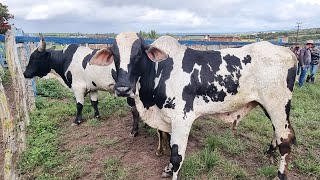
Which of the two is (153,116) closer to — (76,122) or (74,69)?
(76,122)

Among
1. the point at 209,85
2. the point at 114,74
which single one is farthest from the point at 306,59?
the point at 209,85

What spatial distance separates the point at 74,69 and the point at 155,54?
2.91 meters

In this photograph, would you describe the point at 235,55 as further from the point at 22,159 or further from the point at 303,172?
the point at 22,159

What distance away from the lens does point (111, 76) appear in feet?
17.8

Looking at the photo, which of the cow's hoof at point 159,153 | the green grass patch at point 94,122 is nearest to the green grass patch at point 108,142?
the cow's hoof at point 159,153

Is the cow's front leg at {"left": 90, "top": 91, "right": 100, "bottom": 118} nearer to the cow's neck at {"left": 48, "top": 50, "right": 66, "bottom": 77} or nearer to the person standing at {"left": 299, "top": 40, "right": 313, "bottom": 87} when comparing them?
the cow's neck at {"left": 48, "top": 50, "right": 66, "bottom": 77}

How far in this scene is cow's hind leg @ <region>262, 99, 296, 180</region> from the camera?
364 centimetres

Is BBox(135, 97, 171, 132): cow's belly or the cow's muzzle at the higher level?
the cow's muzzle

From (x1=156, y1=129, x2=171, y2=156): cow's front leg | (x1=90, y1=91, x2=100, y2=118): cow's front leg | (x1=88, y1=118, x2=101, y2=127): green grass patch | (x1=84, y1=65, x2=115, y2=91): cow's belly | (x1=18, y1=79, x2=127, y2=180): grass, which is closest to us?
(x1=18, y1=79, x2=127, y2=180): grass

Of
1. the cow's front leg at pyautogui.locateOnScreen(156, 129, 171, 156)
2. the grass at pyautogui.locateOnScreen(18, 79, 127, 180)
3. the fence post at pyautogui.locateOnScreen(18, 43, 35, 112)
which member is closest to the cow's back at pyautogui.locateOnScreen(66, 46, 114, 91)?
the grass at pyautogui.locateOnScreen(18, 79, 127, 180)

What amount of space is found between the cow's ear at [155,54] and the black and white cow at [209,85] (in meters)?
0.06

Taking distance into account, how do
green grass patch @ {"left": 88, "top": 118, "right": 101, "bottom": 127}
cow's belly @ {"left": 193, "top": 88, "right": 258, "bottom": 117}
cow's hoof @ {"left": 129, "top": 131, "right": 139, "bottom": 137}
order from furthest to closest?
green grass patch @ {"left": 88, "top": 118, "right": 101, "bottom": 127}, cow's hoof @ {"left": 129, "top": 131, "right": 139, "bottom": 137}, cow's belly @ {"left": 193, "top": 88, "right": 258, "bottom": 117}

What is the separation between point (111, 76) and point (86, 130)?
1028 millimetres

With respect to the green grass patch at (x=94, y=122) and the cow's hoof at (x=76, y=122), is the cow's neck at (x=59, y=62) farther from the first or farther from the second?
the green grass patch at (x=94, y=122)
